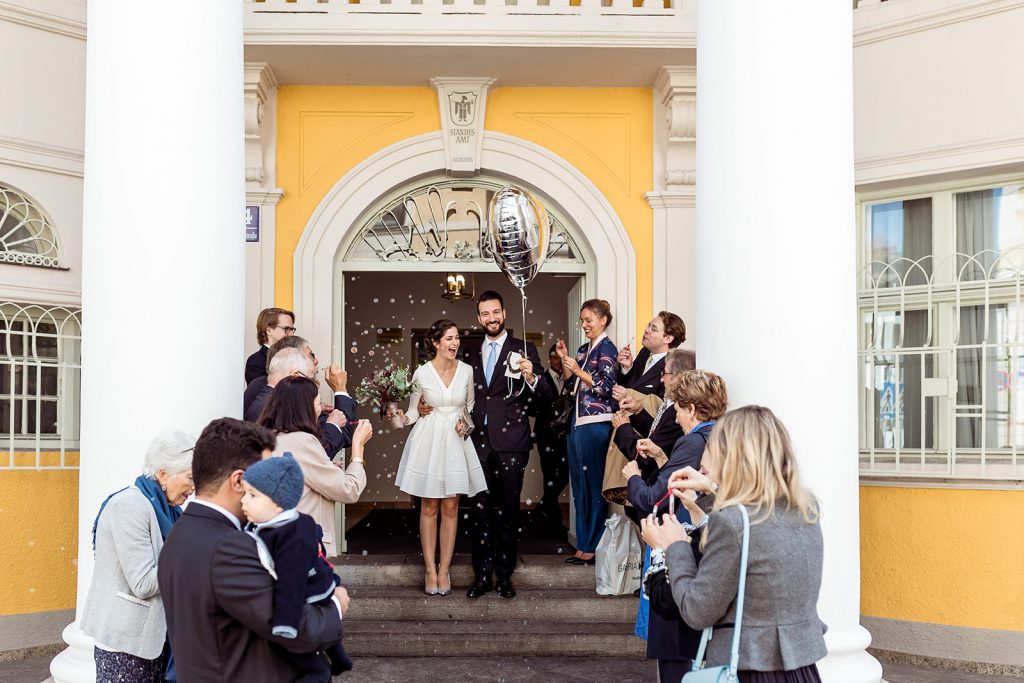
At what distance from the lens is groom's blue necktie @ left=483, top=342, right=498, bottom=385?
21.6 ft

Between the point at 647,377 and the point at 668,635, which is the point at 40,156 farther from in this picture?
the point at 668,635

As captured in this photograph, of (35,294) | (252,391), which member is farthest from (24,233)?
(252,391)

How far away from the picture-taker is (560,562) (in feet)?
22.4

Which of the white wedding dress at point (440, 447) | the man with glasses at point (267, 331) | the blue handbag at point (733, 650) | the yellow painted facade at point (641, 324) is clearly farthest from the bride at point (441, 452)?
the blue handbag at point (733, 650)

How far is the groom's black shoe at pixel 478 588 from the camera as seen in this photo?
6.30 metres

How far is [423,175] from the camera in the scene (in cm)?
764

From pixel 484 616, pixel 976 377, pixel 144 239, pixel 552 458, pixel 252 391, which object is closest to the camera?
pixel 144 239

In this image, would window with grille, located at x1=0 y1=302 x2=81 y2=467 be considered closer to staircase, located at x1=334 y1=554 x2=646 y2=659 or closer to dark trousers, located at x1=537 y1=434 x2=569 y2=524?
staircase, located at x1=334 y1=554 x2=646 y2=659

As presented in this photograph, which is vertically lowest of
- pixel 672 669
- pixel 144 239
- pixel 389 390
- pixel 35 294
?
pixel 672 669

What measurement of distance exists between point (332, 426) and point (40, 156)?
3.44 meters

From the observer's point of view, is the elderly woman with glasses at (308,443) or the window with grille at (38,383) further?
the window with grille at (38,383)

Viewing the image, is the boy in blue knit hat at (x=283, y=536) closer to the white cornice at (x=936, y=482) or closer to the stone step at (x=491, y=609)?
the stone step at (x=491, y=609)

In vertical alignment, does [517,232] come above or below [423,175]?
below

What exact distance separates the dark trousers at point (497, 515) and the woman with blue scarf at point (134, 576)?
321 centimetres
